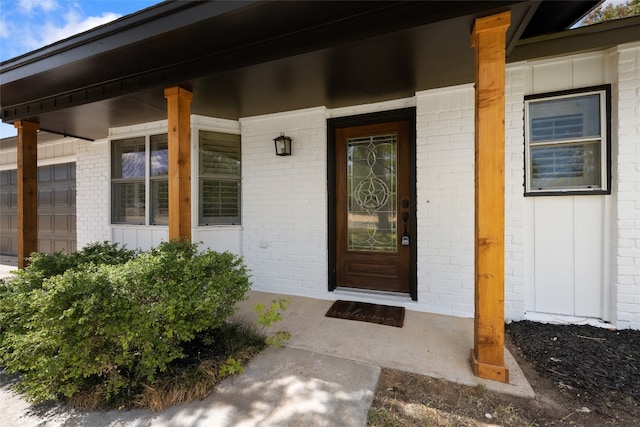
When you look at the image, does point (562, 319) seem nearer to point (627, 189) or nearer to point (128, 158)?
point (627, 189)

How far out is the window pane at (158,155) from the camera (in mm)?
4094

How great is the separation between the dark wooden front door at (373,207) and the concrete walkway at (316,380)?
0.77 meters

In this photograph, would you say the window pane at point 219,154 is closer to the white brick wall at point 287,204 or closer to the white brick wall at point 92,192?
the white brick wall at point 287,204

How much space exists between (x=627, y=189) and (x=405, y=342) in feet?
7.74

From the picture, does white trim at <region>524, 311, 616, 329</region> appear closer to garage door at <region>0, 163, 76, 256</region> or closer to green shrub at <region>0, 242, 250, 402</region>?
green shrub at <region>0, 242, 250, 402</region>

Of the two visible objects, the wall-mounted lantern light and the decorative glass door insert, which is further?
the wall-mounted lantern light

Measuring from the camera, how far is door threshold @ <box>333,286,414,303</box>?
316 cm

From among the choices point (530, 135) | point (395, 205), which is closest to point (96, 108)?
point (395, 205)

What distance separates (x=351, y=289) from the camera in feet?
11.3

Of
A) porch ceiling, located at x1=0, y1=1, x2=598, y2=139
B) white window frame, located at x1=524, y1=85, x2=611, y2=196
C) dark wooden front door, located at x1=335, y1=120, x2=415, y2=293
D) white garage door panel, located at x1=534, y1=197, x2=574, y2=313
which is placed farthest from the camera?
dark wooden front door, located at x1=335, y1=120, x2=415, y2=293

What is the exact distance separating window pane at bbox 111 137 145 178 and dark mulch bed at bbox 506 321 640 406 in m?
5.15

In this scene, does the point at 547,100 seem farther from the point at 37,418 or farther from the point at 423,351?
the point at 37,418

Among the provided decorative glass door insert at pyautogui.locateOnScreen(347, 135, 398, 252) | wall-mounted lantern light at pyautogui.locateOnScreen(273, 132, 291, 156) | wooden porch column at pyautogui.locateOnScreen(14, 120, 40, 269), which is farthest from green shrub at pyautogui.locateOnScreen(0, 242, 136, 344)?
Result: decorative glass door insert at pyautogui.locateOnScreen(347, 135, 398, 252)

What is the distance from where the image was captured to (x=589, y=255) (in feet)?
8.55
